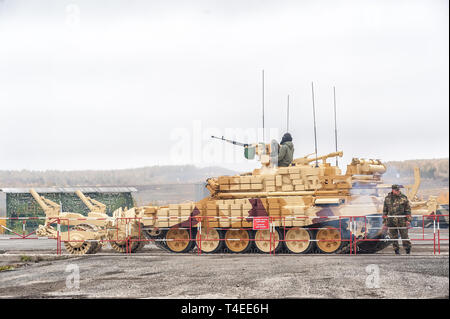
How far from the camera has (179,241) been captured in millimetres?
19625

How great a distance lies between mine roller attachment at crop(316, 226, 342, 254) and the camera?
58.7 feet

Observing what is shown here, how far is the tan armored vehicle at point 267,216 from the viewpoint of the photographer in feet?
59.3

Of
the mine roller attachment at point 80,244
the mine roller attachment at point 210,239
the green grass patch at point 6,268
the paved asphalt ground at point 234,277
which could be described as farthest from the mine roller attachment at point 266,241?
the green grass patch at point 6,268

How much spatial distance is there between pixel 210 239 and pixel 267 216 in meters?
2.19

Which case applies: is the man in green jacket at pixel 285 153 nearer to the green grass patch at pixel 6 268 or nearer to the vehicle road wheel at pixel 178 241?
the vehicle road wheel at pixel 178 241

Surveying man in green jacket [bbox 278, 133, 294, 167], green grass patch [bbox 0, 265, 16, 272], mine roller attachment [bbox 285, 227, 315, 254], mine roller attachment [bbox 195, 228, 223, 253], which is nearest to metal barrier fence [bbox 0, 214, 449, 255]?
mine roller attachment [bbox 195, 228, 223, 253]

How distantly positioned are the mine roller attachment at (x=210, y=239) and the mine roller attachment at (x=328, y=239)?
3.33m

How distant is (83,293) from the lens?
33.7 feet

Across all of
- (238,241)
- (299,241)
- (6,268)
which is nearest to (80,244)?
(6,268)

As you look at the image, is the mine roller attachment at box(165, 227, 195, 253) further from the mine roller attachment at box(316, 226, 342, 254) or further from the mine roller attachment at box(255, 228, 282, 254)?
the mine roller attachment at box(316, 226, 342, 254)

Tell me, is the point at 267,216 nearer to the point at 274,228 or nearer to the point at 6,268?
the point at 274,228
